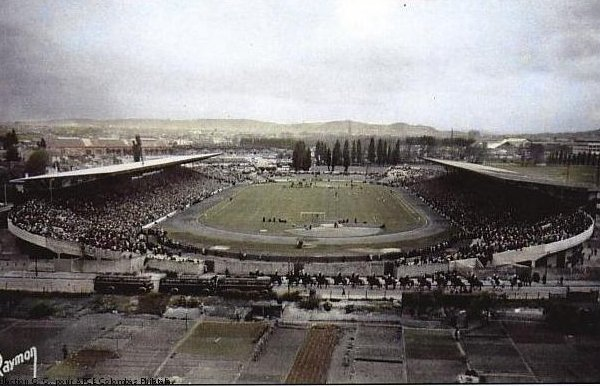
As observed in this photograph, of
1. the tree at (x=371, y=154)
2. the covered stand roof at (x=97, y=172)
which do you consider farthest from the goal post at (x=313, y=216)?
the tree at (x=371, y=154)

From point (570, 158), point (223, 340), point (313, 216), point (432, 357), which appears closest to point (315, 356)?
point (223, 340)

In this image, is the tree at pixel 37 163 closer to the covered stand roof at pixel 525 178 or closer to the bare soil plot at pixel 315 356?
the bare soil plot at pixel 315 356

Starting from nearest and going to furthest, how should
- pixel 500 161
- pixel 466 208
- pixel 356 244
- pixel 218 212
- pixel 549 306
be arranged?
1. pixel 549 306
2. pixel 356 244
3. pixel 500 161
4. pixel 466 208
5. pixel 218 212

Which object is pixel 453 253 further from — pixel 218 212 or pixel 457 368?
pixel 218 212

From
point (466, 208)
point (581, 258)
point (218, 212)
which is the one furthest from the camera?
point (218, 212)

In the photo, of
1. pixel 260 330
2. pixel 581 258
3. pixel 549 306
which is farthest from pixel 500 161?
pixel 260 330

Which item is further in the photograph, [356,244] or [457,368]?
[356,244]

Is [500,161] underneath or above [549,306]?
above

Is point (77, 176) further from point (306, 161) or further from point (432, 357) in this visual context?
point (306, 161)
